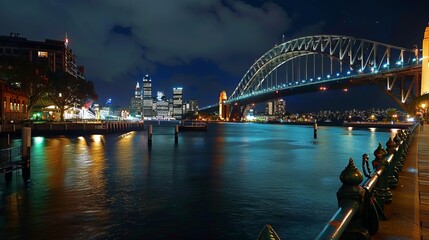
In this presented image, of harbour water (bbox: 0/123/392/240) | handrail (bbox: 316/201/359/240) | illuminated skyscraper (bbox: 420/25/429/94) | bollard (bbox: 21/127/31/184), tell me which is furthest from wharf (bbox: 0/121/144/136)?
illuminated skyscraper (bbox: 420/25/429/94)

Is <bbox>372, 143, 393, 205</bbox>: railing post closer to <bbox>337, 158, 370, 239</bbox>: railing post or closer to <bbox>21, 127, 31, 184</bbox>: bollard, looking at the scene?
<bbox>337, 158, 370, 239</bbox>: railing post

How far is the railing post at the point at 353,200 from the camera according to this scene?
4645mm

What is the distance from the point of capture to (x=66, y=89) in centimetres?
8775

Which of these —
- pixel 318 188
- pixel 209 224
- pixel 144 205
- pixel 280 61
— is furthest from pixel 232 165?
pixel 280 61

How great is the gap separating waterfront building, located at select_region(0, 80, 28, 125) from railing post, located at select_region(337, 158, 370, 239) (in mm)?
69623

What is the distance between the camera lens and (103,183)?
2311 centimetres

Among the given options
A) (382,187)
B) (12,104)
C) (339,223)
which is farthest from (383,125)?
(339,223)

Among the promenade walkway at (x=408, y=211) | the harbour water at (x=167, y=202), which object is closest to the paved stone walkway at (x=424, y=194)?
the promenade walkway at (x=408, y=211)

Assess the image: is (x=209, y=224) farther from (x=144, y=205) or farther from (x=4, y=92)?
(x=4, y=92)

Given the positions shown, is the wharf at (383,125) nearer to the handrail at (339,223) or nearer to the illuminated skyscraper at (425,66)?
the illuminated skyscraper at (425,66)

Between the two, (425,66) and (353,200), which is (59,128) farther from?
(353,200)

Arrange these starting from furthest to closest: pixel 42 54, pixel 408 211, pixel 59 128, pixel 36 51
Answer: pixel 42 54 → pixel 36 51 → pixel 59 128 → pixel 408 211

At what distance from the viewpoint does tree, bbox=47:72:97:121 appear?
84312mm

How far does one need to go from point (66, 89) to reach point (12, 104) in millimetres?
12994
